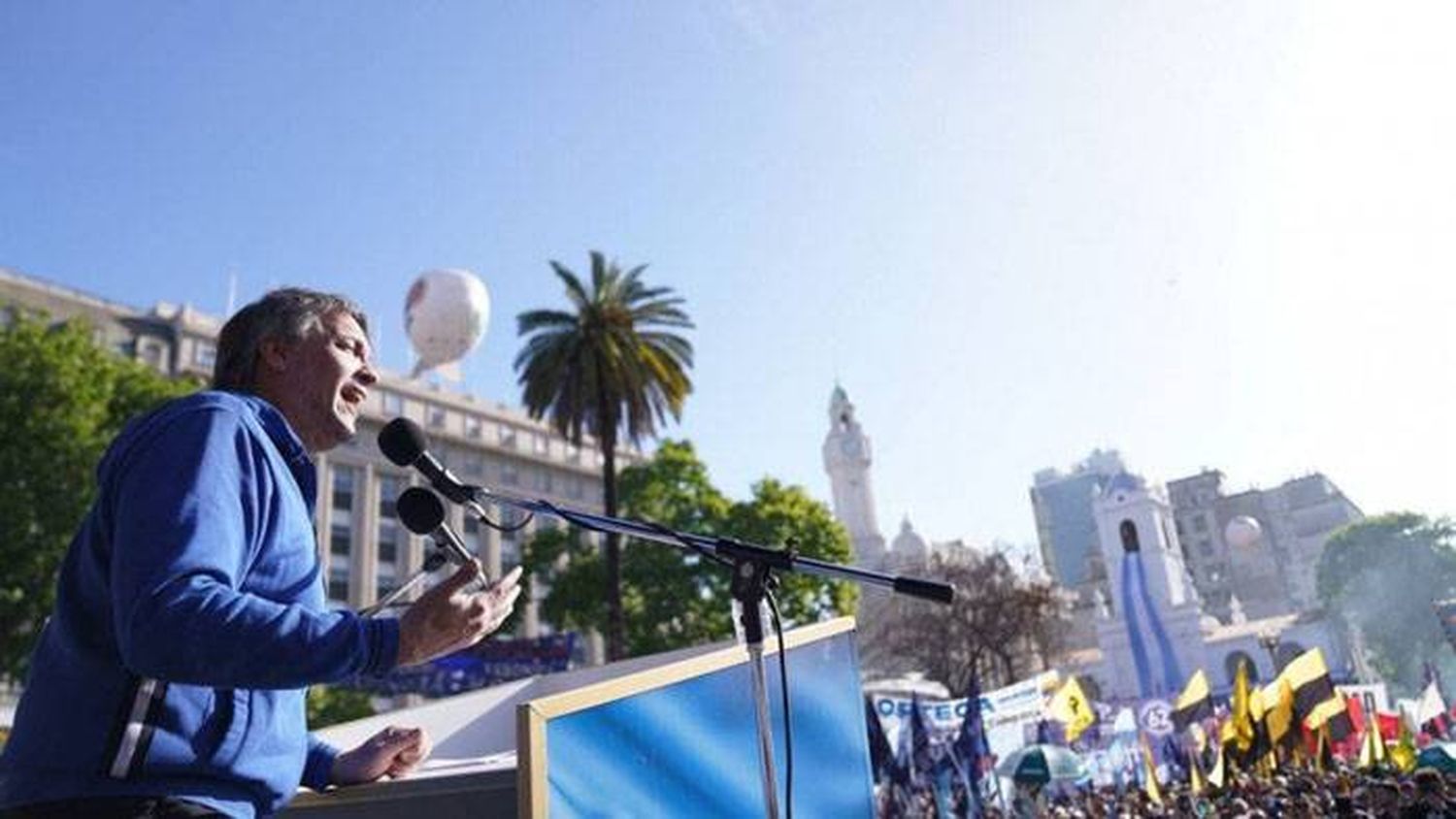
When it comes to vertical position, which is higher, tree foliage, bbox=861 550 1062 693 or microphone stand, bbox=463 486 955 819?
tree foliage, bbox=861 550 1062 693

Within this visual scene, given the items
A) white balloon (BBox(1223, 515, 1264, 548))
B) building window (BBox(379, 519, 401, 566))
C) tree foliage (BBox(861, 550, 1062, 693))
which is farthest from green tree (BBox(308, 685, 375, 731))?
white balloon (BBox(1223, 515, 1264, 548))

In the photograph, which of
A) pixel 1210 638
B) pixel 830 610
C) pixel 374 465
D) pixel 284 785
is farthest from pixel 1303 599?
pixel 284 785

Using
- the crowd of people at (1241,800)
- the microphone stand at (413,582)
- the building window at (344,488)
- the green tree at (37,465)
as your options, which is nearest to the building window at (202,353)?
the building window at (344,488)

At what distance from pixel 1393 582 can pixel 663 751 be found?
8000 cm

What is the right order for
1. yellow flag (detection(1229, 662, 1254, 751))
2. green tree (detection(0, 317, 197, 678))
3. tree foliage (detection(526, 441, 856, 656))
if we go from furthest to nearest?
tree foliage (detection(526, 441, 856, 656)) → green tree (detection(0, 317, 197, 678)) → yellow flag (detection(1229, 662, 1254, 751))

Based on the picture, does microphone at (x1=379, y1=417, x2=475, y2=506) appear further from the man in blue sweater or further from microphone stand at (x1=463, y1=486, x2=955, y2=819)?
the man in blue sweater

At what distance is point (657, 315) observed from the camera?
26.8 metres

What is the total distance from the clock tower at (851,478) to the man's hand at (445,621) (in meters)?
96.5

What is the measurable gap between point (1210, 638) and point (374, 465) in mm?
61977

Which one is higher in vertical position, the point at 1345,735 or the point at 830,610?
the point at 830,610

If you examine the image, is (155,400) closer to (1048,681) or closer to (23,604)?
(23,604)

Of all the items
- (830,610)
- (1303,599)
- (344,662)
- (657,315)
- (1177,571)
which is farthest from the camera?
(1303,599)

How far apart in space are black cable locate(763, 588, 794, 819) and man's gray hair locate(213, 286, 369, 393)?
1401 millimetres

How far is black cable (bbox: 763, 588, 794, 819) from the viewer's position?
7.59 ft
